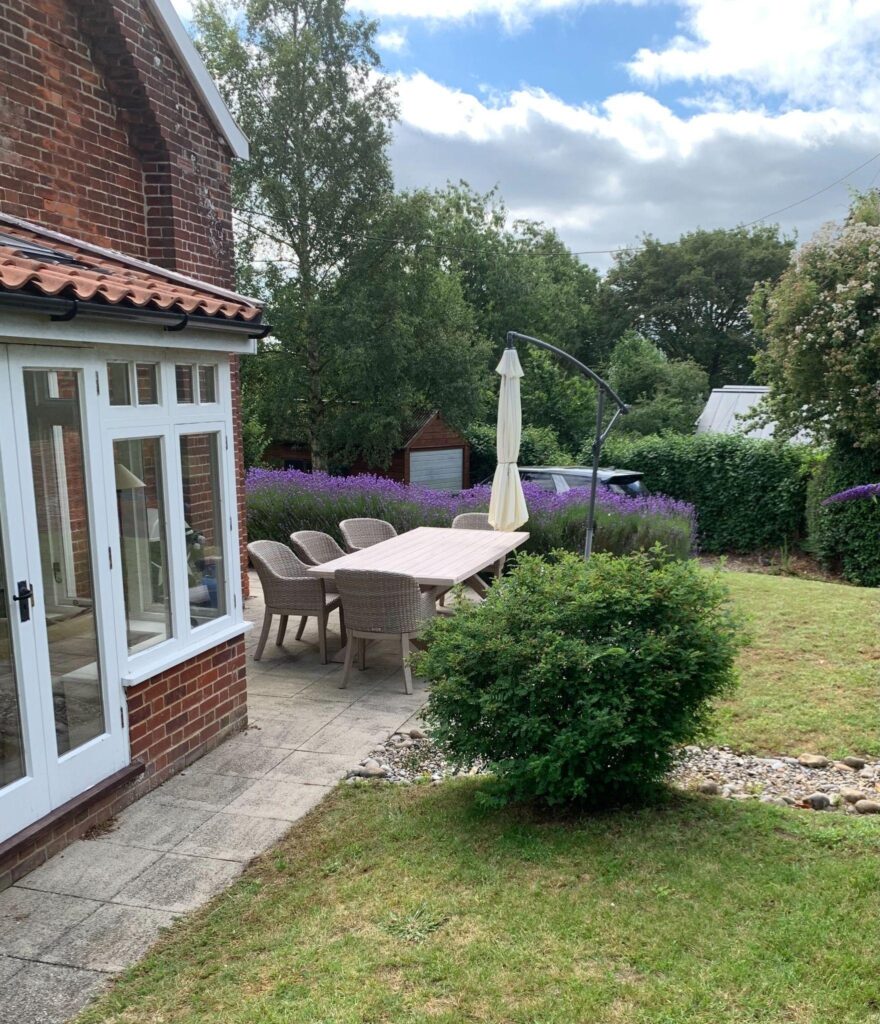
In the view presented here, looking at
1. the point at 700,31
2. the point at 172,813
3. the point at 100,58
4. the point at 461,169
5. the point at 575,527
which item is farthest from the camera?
the point at 461,169

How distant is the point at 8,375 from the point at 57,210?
2426mm

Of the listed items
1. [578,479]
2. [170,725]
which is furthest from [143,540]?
[578,479]

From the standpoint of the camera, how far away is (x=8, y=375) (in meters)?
3.80

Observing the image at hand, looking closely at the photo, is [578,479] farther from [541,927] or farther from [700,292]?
[700,292]

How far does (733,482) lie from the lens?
54.1 feet

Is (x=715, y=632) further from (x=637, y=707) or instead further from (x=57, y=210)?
(x=57, y=210)

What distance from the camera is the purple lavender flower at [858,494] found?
12.6 meters

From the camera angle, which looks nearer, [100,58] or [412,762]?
[412,762]

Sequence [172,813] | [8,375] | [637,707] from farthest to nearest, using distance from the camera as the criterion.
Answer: [172,813] < [637,707] < [8,375]

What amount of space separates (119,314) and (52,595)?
1.39 m

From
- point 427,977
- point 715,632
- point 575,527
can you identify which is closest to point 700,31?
point 575,527

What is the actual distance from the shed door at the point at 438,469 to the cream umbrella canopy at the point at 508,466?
553 inches

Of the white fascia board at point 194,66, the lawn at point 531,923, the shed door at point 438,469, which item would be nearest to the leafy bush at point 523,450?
the shed door at point 438,469

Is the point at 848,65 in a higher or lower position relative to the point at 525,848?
higher
